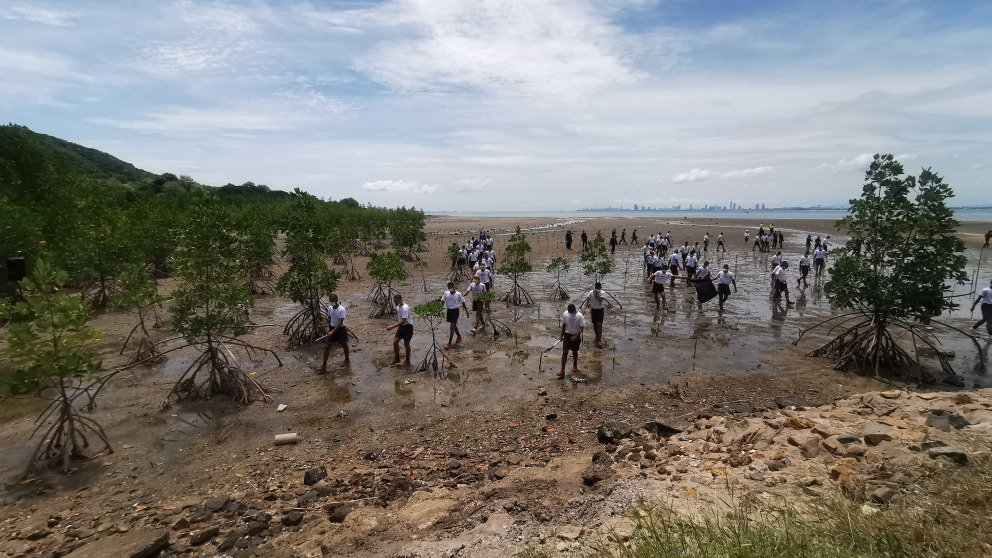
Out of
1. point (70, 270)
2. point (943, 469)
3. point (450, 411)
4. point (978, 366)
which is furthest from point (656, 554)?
point (70, 270)

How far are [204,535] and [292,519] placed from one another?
1.07 meters

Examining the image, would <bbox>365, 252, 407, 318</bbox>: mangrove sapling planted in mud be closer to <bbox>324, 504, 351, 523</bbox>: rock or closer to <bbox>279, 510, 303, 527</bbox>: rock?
<bbox>324, 504, 351, 523</bbox>: rock

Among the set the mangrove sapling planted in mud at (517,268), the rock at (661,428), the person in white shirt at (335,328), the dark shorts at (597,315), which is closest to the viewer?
the rock at (661,428)

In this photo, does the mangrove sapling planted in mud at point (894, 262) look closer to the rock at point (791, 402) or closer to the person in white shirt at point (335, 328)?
the rock at point (791, 402)

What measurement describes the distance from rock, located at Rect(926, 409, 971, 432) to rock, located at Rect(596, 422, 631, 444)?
16.0 ft

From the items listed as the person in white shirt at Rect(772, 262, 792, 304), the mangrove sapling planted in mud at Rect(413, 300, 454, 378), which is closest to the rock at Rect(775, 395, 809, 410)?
the mangrove sapling planted in mud at Rect(413, 300, 454, 378)

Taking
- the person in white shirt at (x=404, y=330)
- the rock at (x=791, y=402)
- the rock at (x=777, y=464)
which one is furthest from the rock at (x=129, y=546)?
the rock at (x=791, y=402)

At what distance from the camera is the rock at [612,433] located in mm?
8402

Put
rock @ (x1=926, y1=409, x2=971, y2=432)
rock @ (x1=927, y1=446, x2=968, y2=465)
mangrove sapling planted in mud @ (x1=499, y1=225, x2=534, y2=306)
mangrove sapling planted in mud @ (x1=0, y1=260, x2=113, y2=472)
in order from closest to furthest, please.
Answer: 1. rock @ (x1=927, y1=446, x2=968, y2=465)
2. mangrove sapling planted in mud @ (x1=0, y1=260, x2=113, y2=472)
3. rock @ (x1=926, y1=409, x2=971, y2=432)
4. mangrove sapling planted in mud @ (x1=499, y1=225, x2=534, y2=306)

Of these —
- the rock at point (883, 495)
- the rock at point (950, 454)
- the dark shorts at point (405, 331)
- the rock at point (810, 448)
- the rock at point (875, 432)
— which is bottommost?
the rock at point (810, 448)

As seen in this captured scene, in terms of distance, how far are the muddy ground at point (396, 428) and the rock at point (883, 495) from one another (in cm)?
261

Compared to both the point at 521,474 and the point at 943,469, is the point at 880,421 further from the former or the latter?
the point at 521,474

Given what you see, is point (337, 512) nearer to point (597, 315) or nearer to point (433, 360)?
point (433, 360)

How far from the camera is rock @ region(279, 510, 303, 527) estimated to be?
6249 mm
